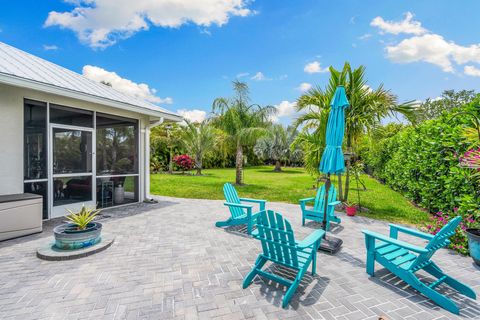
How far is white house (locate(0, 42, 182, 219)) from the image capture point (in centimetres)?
527

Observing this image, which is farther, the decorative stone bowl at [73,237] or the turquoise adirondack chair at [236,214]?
the turquoise adirondack chair at [236,214]

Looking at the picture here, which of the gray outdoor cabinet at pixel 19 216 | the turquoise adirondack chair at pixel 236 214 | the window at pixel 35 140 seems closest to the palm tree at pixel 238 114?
the turquoise adirondack chair at pixel 236 214

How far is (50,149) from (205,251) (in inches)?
190

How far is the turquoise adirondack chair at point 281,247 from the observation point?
279cm

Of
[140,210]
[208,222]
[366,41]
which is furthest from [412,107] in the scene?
[140,210]

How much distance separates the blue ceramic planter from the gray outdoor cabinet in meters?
7.73

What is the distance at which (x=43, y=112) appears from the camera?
5.82m

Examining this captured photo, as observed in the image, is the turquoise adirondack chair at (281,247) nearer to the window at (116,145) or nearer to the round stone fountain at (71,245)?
the round stone fountain at (71,245)

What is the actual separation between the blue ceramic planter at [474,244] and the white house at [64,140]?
310 inches

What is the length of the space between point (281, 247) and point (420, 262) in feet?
5.48

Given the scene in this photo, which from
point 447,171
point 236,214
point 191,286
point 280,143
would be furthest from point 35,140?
point 280,143

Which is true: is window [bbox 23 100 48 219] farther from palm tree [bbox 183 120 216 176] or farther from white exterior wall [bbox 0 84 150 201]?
palm tree [bbox 183 120 216 176]

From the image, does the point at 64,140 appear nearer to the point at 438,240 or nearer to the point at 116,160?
the point at 116,160

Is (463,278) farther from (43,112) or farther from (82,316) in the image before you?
(43,112)
